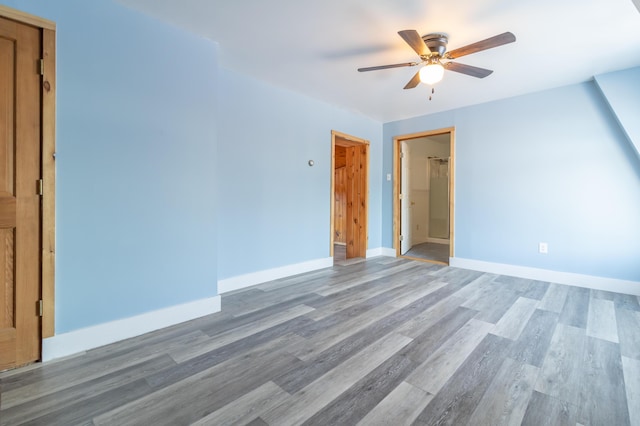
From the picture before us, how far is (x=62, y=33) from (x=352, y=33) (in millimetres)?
2095

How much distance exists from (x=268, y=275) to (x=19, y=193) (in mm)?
2348

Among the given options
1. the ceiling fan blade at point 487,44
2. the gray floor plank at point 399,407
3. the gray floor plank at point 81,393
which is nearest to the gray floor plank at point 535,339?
the gray floor plank at point 399,407

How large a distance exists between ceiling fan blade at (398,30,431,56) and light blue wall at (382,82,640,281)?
91.7 inches

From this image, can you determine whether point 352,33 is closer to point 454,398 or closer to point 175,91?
point 175,91

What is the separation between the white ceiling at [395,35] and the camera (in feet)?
6.65

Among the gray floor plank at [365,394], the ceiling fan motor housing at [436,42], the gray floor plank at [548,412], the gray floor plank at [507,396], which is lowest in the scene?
the gray floor plank at [548,412]

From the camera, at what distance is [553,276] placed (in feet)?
11.7

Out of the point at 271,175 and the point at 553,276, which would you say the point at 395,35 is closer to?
the point at 271,175

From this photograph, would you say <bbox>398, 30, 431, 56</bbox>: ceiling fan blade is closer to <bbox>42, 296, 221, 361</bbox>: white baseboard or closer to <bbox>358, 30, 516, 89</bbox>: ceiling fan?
<bbox>358, 30, 516, 89</bbox>: ceiling fan

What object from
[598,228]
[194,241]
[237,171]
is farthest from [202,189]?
[598,228]

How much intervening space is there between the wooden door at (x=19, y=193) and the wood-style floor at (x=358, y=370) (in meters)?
0.24

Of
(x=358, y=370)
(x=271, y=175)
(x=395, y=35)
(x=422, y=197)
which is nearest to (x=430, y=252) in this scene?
(x=422, y=197)

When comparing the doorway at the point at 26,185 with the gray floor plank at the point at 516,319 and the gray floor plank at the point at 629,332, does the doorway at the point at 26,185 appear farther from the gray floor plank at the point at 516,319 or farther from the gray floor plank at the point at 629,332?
the gray floor plank at the point at 629,332

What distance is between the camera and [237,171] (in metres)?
3.15
